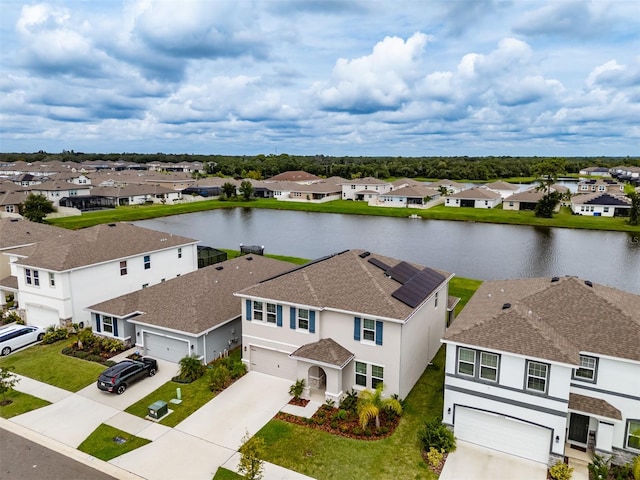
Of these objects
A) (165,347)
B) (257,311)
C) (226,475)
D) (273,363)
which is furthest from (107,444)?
(257,311)

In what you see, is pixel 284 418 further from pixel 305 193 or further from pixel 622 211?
pixel 305 193

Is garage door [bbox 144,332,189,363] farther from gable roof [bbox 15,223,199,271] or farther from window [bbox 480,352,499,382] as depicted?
window [bbox 480,352,499,382]

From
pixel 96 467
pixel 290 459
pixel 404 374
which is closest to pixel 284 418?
pixel 290 459

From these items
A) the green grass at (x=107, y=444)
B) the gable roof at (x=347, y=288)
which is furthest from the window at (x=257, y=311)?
the green grass at (x=107, y=444)

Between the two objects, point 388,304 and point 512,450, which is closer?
point 512,450

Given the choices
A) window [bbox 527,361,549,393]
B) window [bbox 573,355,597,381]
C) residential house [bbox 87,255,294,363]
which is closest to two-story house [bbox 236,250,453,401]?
residential house [bbox 87,255,294,363]

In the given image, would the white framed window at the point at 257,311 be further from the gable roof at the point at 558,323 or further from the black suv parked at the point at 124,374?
the gable roof at the point at 558,323
